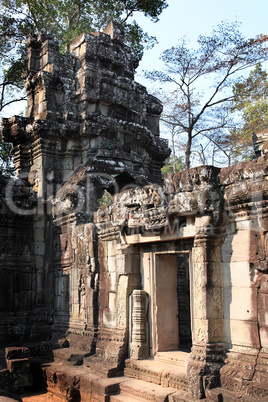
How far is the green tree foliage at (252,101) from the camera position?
17266 millimetres

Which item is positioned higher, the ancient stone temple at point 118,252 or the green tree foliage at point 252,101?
the green tree foliage at point 252,101

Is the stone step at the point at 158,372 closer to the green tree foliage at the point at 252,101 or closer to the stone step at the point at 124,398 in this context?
the stone step at the point at 124,398

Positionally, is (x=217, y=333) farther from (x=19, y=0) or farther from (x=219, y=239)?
(x=19, y=0)

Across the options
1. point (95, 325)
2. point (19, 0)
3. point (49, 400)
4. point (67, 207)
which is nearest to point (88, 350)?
point (95, 325)

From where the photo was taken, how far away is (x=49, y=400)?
700cm

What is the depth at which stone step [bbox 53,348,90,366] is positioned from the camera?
290 inches

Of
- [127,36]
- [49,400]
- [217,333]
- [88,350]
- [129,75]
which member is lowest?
[49,400]

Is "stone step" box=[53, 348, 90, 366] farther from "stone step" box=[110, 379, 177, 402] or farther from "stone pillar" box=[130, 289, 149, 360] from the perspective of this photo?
"stone step" box=[110, 379, 177, 402]

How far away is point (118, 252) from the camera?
6.98m

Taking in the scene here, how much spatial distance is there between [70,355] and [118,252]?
2165 mm

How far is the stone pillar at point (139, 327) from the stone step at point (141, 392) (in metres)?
0.46

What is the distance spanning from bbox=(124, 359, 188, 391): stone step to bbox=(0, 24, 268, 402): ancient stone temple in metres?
0.02

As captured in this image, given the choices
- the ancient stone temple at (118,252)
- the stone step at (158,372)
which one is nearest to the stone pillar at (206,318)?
the ancient stone temple at (118,252)

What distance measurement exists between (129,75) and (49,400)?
348 inches
